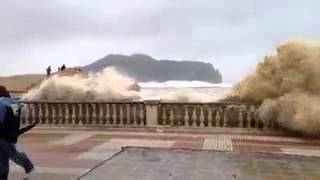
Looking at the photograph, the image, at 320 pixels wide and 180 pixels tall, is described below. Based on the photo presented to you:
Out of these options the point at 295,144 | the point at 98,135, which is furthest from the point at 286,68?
the point at 98,135

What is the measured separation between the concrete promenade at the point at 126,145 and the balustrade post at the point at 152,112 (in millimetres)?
973

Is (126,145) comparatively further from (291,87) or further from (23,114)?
(23,114)

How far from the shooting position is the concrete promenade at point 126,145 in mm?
8461

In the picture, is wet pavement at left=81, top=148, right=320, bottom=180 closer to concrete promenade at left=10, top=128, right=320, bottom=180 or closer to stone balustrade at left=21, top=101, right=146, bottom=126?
concrete promenade at left=10, top=128, right=320, bottom=180

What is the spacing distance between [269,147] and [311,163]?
308 centimetres

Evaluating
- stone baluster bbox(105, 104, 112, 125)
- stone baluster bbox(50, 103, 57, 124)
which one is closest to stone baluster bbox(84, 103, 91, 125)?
stone baluster bbox(105, 104, 112, 125)

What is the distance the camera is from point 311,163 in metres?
8.41

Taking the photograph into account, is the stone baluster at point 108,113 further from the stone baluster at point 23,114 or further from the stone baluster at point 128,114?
the stone baluster at point 23,114

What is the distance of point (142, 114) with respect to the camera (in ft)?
53.3

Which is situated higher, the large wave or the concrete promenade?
the large wave

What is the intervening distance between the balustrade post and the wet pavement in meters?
6.11


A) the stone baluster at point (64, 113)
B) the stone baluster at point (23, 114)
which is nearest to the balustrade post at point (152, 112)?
the stone baluster at point (64, 113)

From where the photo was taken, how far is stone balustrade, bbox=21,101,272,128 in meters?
15.6

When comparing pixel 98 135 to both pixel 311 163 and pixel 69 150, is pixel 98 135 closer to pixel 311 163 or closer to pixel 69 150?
pixel 69 150
